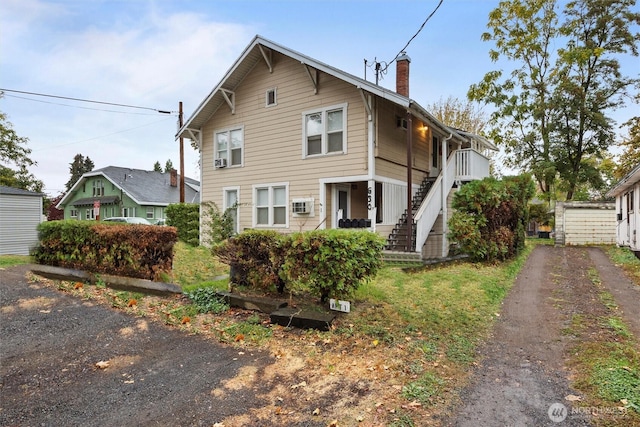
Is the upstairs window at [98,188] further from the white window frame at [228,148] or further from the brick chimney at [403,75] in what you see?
the brick chimney at [403,75]

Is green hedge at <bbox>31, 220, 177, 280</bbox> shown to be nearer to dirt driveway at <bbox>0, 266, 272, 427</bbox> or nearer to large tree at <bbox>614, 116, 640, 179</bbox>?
dirt driveway at <bbox>0, 266, 272, 427</bbox>

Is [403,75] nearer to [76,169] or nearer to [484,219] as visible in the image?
[484,219]

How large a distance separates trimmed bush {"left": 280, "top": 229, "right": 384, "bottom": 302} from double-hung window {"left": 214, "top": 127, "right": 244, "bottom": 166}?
32.6 feet

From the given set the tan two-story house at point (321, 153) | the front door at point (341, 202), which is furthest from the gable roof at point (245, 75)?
the front door at point (341, 202)

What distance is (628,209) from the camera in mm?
13633

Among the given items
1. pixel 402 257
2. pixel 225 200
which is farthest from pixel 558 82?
pixel 225 200

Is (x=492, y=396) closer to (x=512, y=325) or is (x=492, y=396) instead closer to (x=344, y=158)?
(x=512, y=325)

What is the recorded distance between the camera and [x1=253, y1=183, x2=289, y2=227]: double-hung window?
1339 centimetres

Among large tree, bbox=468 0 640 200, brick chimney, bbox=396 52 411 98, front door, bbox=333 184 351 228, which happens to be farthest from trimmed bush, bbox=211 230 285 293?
large tree, bbox=468 0 640 200

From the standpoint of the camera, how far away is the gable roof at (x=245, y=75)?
10.6 meters

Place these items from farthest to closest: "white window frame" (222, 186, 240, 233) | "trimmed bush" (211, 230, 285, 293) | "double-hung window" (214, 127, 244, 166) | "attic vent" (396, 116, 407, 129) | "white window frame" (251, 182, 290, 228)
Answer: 1. "double-hung window" (214, 127, 244, 166)
2. "white window frame" (222, 186, 240, 233)
3. "white window frame" (251, 182, 290, 228)
4. "attic vent" (396, 116, 407, 129)
5. "trimmed bush" (211, 230, 285, 293)

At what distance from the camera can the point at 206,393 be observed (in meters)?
3.40

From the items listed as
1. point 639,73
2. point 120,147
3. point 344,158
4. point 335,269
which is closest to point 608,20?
point 639,73

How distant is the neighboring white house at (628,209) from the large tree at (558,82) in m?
6.28
